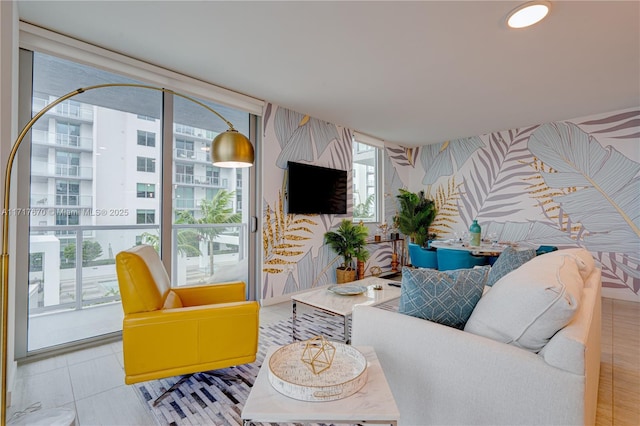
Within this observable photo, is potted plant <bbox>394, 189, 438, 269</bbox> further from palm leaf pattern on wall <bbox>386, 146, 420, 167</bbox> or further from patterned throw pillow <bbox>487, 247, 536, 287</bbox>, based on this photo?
patterned throw pillow <bbox>487, 247, 536, 287</bbox>

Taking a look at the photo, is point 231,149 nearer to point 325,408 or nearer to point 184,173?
point 184,173

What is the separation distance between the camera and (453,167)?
5797 mm

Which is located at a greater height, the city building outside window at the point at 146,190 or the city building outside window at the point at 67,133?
the city building outside window at the point at 67,133

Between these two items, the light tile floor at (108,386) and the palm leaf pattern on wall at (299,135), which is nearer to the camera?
the light tile floor at (108,386)

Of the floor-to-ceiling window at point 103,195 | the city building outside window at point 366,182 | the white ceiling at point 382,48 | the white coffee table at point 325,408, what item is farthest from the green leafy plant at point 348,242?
the white coffee table at point 325,408

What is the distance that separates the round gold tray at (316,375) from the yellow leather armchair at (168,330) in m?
0.81

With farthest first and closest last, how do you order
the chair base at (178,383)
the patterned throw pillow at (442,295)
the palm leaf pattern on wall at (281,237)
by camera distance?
the palm leaf pattern on wall at (281,237), the chair base at (178,383), the patterned throw pillow at (442,295)

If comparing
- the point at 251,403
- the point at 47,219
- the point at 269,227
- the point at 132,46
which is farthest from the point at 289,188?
the point at 251,403

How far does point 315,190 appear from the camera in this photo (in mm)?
4453

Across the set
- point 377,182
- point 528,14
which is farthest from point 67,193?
point 377,182

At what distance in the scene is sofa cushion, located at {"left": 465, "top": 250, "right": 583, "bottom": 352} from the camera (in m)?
1.08

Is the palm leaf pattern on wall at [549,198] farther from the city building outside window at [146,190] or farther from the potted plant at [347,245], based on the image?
the city building outside window at [146,190]

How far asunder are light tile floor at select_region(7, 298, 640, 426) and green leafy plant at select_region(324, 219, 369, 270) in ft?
9.40

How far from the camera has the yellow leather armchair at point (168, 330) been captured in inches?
68.3
